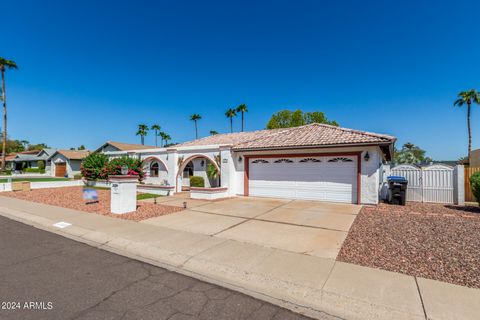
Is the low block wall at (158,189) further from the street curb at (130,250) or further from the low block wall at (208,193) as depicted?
the street curb at (130,250)

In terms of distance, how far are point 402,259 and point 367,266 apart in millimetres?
967

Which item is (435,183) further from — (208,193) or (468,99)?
(468,99)

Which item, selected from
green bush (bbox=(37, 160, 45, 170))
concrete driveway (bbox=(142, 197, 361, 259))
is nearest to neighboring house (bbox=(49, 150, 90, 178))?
green bush (bbox=(37, 160, 45, 170))

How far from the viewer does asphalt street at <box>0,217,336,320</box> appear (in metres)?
3.37

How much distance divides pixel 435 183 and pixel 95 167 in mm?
25106

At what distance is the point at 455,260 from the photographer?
495cm

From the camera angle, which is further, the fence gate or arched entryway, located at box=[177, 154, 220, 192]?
arched entryway, located at box=[177, 154, 220, 192]

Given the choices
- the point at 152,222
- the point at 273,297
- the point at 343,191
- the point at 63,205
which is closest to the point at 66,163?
the point at 63,205

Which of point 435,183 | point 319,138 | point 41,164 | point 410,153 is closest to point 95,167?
point 319,138

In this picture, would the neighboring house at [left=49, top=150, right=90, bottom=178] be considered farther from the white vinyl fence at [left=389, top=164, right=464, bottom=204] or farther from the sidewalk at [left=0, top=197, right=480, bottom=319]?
the white vinyl fence at [left=389, top=164, right=464, bottom=204]

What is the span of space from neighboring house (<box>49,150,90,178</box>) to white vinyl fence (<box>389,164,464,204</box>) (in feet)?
129

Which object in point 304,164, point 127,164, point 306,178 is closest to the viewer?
point 306,178

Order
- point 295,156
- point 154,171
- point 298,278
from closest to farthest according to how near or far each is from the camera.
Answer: point 298,278 → point 295,156 → point 154,171

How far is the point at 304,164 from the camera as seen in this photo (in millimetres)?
13305
